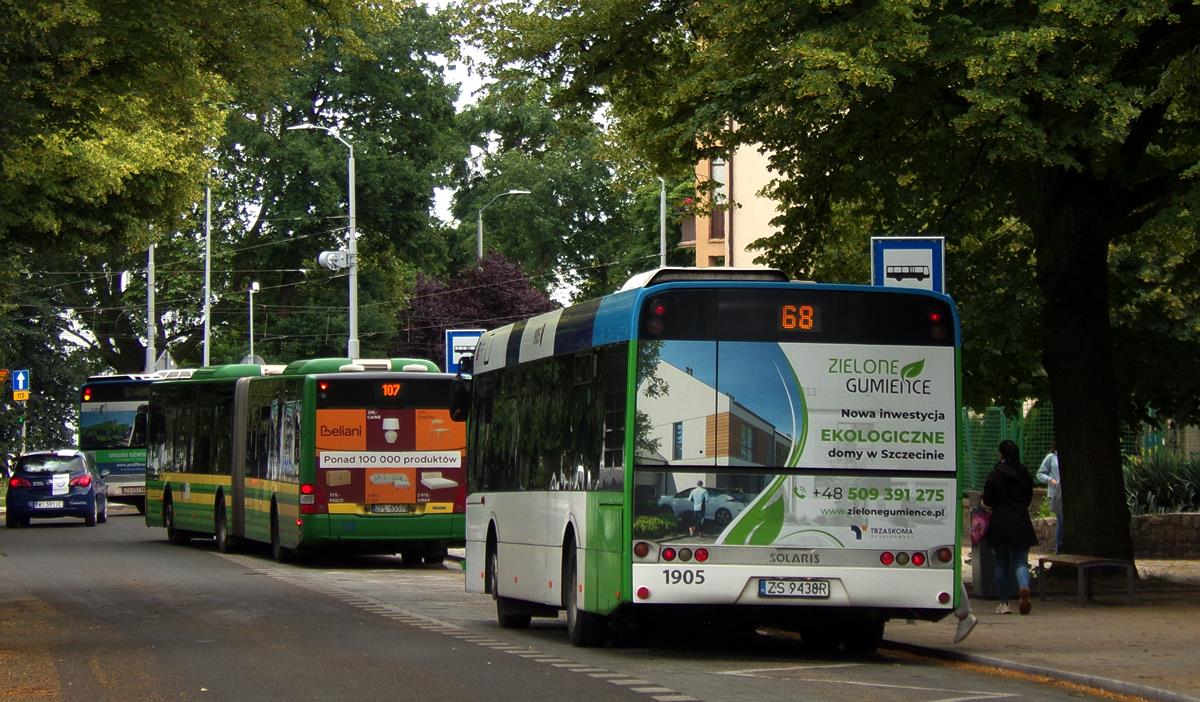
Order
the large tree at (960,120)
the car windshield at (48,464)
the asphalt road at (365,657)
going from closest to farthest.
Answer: the asphalt road at (365,657) → the large tree at (960,120) → the car windshield at (48,464)

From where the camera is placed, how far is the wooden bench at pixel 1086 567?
2073 cm

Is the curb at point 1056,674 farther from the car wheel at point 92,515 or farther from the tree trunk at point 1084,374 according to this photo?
the car wheel at point 92,515

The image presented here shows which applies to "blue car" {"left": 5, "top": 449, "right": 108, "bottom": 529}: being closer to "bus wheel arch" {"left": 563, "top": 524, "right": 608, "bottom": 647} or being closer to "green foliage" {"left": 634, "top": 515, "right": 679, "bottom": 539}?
"bus wheel arch" {"left": 563, "top": 524, "right": 608, "bottom": 647}

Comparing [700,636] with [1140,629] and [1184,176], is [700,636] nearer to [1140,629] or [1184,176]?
[1140,629]

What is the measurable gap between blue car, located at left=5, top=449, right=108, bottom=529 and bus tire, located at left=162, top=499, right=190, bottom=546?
7665 millimetres

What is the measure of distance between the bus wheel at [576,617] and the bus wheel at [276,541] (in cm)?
1461

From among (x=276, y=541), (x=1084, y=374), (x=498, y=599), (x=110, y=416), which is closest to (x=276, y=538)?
(x=276, y=541)

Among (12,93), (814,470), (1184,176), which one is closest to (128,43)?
(12,93)

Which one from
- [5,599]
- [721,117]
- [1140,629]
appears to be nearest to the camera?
[1140,629]

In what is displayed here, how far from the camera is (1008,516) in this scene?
2005cm

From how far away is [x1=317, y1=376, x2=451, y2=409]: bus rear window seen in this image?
94.1 ft

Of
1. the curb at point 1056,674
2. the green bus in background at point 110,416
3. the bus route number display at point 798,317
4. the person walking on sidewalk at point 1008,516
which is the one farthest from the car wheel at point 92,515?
the bus route number display at point 798,317

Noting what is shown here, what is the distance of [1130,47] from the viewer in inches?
766

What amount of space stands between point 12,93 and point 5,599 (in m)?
7.82
